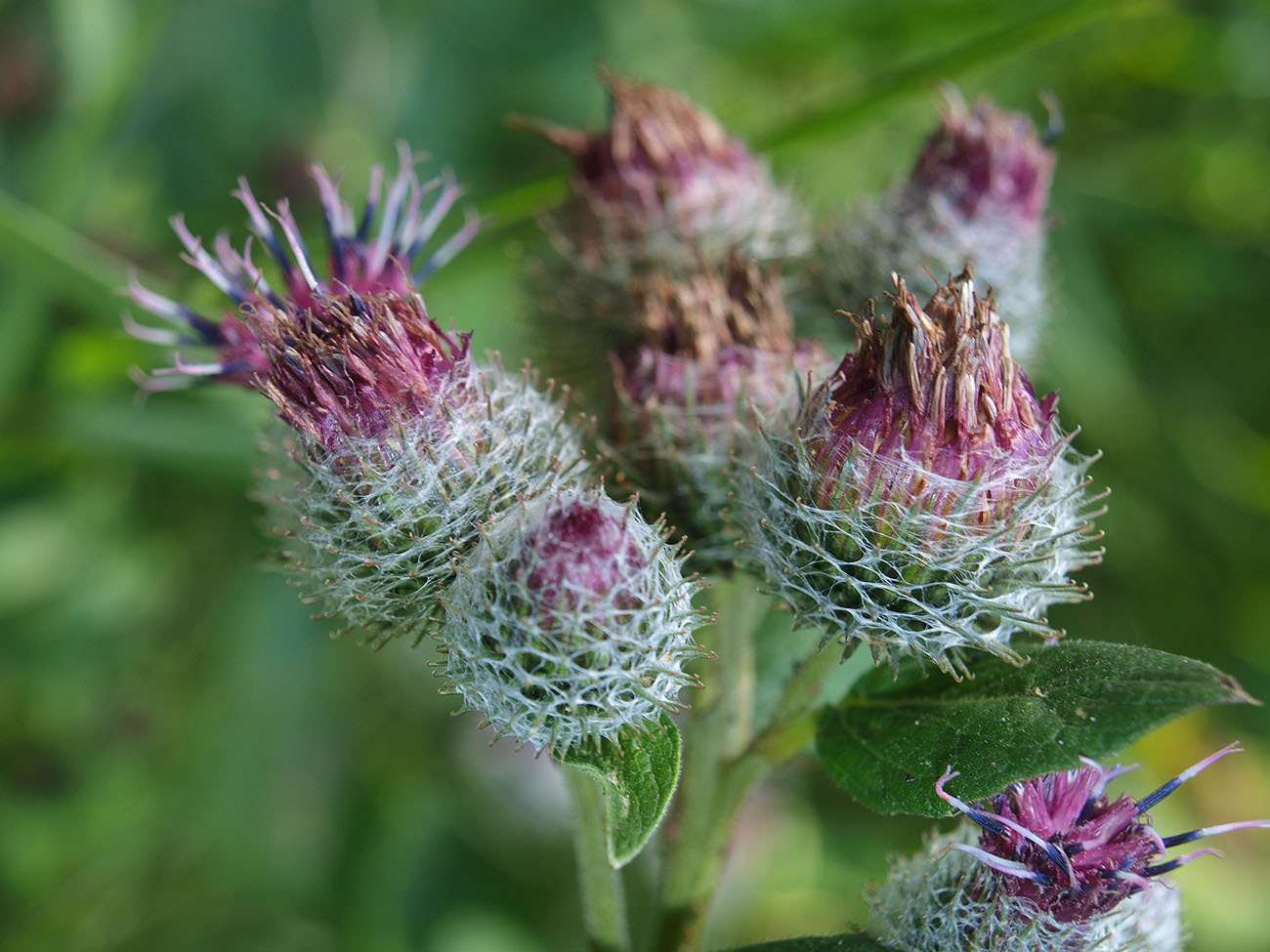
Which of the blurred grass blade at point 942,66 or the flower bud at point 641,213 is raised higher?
the blurred grass blade at point 942,66

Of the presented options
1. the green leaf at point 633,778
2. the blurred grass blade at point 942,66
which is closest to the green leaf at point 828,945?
the green leaf at point 633,778

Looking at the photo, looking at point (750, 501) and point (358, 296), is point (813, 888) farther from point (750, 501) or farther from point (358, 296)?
point (358, 296)

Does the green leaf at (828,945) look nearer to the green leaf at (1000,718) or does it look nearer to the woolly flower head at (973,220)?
the green leaf at (1000,718)

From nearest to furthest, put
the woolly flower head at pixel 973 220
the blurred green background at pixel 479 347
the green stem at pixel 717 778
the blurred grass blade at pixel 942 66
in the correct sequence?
the green stem at pixel 717 778 → the woolly flower head at pixel 973 220 → the blurred grass blade at pixel 942 66 → the blurred green background at pixel 479 347

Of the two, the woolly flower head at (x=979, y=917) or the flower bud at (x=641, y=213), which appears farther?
the flower bud at (x=641, y=213)

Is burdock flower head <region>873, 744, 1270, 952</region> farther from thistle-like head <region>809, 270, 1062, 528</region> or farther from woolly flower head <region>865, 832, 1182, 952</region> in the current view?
thistle-like head <region>809, 270, 1062, 528</region>

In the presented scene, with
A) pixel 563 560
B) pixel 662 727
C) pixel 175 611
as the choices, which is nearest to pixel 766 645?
pixel 662 727

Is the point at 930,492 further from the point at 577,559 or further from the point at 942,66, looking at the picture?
the point at 942,66
